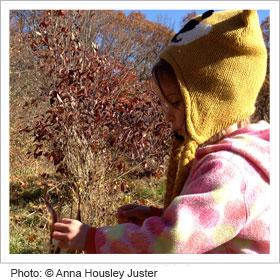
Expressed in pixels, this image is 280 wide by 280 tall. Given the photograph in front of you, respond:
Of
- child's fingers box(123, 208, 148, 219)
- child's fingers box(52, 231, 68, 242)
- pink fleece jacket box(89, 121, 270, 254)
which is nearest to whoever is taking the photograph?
pink fleece jacket box(89, 121, 270, 254)

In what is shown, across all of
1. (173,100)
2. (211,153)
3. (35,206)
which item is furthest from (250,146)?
(35,206)

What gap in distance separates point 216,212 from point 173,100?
1.11 feet

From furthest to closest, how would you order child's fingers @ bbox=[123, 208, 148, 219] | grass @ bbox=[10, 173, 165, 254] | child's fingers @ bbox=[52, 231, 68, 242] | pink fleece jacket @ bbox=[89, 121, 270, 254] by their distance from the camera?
grass @ bbox=[10, 173, 165, 254]
child's fingers @ bbox=[123, 208, 148, 219]
child's fingers @ bbox=[52, 231, 68, 242]
pink fleece jacket @ bbox=[89, 121, 270, 254]

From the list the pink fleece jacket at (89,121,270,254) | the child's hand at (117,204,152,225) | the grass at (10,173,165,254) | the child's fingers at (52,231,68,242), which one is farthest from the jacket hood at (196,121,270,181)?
the grass at (10,173,165,254)

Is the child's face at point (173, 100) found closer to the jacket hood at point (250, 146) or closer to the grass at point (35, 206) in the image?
the jacket hood at point (250, 146)

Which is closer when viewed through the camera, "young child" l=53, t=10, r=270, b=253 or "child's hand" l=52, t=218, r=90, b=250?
"young child" l=53, t=10, r=270, b=253

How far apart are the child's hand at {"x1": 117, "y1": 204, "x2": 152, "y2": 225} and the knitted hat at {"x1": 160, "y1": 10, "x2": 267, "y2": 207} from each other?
0.24 m

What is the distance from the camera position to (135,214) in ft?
4.96

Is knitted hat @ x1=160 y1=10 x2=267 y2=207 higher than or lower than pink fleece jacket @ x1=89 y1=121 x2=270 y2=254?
higher

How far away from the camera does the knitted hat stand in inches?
51.4

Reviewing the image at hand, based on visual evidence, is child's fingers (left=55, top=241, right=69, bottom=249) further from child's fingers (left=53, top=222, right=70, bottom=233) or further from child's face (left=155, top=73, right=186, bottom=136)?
child's face (left=155, top=73, right=186, bottom=136)
